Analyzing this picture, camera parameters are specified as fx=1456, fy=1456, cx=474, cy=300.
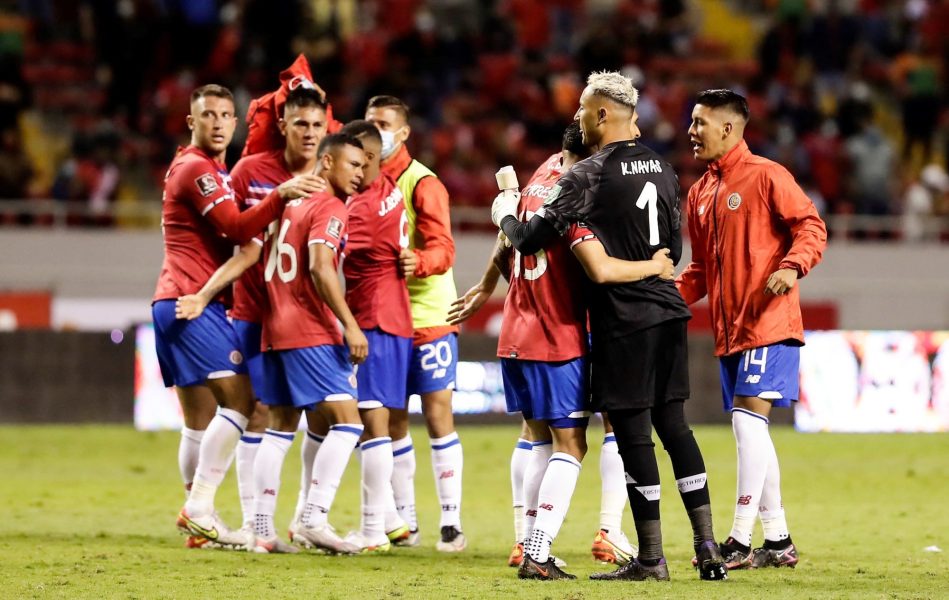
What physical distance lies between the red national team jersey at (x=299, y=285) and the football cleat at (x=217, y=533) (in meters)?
1.07

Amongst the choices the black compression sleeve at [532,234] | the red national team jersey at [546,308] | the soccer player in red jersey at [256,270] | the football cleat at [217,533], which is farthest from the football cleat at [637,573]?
the football cleat at [217,533]

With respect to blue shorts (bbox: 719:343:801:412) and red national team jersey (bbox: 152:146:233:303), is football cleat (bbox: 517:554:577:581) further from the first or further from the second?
red national team jersey (bbox: 152:146:233:303)

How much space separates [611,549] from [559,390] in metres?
1.14

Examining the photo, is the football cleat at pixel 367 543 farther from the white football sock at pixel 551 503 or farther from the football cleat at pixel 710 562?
the football cleat at pixel 710 562

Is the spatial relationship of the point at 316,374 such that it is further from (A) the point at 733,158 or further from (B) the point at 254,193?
(A) the point at 733,158

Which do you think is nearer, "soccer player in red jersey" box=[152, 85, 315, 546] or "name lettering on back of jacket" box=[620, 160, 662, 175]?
"name lettering on back of jacket" box=[620, 160, 662, 175]

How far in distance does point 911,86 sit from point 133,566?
17806mm

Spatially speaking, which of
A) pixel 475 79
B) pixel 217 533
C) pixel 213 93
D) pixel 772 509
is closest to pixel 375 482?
pixel 217 533

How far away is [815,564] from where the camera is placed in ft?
24.2

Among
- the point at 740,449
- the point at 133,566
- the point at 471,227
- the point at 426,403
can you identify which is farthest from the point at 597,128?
the point at 471,227

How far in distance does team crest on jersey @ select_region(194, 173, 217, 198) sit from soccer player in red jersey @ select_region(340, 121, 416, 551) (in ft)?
2.47

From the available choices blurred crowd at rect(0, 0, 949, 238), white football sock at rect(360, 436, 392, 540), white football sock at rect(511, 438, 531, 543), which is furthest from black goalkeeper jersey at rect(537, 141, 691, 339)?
blurred crowd at rect(0, 0, 949, 238)

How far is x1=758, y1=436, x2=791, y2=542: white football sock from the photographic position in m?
7.30

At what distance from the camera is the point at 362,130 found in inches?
307
